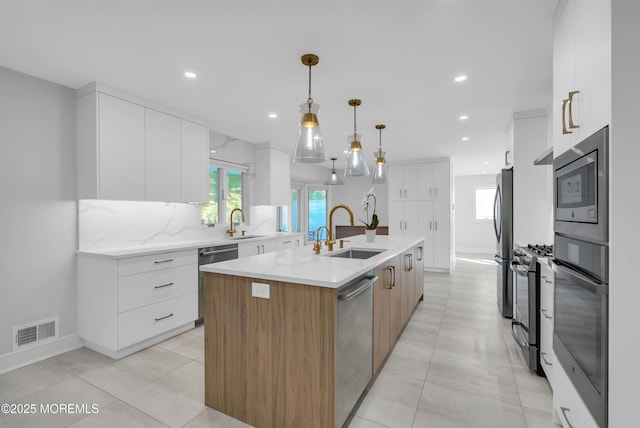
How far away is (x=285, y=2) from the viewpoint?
1726mm

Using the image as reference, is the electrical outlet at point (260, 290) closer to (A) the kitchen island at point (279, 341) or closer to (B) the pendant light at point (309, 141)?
(A) the kitchen island at point (279, 341)

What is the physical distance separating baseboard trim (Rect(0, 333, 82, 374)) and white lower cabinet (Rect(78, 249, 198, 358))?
0.09 meters

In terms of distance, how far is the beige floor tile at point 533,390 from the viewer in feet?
6.46

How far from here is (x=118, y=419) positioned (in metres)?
1.83

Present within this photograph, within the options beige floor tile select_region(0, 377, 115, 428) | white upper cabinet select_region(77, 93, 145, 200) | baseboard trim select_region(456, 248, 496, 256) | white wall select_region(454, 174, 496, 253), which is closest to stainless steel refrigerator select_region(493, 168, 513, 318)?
beige floor tile select_region(0, 377, 115, 428)

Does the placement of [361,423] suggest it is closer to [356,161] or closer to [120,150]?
[356,161]

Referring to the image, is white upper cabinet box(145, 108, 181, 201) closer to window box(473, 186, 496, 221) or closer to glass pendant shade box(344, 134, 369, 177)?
glass pendant shade box(344, 134, 369, 177)

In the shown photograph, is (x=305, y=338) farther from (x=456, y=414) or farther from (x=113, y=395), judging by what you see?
(x=113, y=395)

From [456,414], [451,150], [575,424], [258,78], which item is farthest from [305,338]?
[451,150]

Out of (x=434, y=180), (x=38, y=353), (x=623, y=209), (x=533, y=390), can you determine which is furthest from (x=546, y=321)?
(x=434, y=180)

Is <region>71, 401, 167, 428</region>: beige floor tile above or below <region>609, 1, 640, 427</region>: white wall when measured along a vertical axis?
below

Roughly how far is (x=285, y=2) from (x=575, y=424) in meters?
2.65

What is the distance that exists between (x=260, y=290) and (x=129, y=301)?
5.65 ft

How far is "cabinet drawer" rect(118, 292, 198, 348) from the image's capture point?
2.63 meters
